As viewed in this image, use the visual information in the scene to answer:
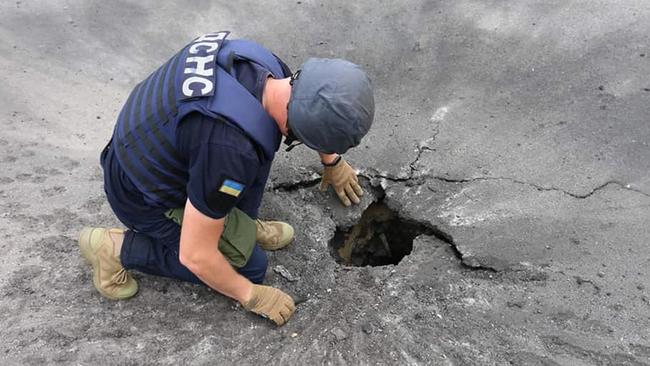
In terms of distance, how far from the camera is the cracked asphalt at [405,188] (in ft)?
6.70

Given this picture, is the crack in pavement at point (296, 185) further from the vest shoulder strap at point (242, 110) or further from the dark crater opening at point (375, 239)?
the vest shoulder strap at point (242, 110)

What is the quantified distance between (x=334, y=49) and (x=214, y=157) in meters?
2.27

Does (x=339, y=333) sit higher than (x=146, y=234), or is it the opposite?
(x=146, y=234)

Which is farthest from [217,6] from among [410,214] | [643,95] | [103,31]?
[643,95]

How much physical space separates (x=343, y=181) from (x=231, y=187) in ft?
3.70

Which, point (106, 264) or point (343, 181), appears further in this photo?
point (343, 181)

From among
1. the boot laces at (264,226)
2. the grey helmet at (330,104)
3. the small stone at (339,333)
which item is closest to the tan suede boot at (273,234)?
the boot laces at (264,226)

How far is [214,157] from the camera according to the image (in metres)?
1.57

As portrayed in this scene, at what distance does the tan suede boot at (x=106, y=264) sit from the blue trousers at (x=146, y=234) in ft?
0.13

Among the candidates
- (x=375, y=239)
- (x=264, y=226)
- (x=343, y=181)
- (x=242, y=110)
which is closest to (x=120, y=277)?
(x=264, y=226)

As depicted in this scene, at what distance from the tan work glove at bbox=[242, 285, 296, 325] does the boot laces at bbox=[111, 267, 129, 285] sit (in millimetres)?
512

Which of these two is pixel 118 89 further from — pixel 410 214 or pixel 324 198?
pixel 410 214

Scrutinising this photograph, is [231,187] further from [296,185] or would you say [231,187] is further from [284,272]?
[296,185]

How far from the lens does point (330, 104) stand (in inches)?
61.2
